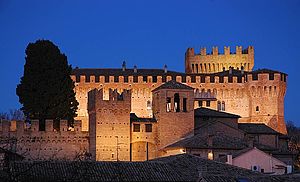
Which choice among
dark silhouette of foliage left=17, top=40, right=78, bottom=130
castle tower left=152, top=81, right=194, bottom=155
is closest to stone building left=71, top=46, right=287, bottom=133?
dark silhouette of foliage left=17, top=40, right=78, bottom=130

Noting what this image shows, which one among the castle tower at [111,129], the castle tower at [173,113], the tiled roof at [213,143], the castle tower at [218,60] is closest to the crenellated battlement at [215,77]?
the castle tower at [218,60]

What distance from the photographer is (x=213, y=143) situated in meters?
54.9

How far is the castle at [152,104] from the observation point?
184ft

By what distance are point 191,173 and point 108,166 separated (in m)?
3.46

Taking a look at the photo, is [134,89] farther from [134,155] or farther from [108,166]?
[108,166]

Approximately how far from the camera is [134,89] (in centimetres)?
7431

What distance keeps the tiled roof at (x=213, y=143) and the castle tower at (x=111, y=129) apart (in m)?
2.69

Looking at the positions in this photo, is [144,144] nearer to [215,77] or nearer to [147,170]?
[147,170]

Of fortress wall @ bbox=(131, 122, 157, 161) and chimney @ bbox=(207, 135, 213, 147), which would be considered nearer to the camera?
chimney @ bbox=(207, 135, 213, 147)

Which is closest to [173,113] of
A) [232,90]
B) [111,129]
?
[111,129]

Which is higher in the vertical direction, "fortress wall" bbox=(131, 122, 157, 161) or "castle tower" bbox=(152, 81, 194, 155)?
"castle tower" bbox=(152, 81, 194, 155)

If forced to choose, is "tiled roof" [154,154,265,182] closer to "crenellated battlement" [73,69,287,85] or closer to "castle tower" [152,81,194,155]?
"castle tower" [152,81,194,155]

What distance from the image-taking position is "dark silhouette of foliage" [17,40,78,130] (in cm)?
5812

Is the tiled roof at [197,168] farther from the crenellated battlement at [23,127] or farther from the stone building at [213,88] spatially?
the stone building at [213,88]
